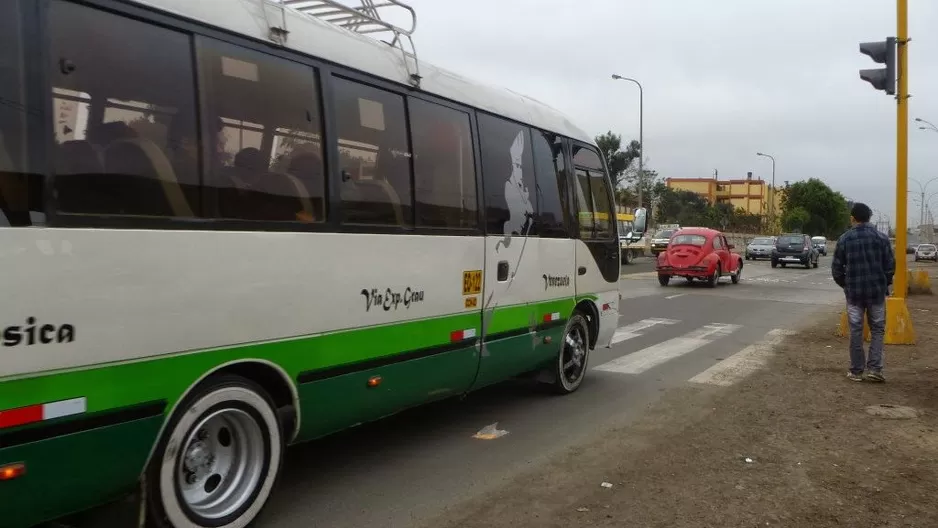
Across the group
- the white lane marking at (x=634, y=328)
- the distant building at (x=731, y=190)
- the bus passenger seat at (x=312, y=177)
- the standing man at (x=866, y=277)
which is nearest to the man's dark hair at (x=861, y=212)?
the standing man at (x=866, y=277)

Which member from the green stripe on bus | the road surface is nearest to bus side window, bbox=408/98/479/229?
→ the green stripe on bus

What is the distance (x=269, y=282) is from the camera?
3859mm

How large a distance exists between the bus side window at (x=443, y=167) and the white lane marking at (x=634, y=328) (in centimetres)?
571

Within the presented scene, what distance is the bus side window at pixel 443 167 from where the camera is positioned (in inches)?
203

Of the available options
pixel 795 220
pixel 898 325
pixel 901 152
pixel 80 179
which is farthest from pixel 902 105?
pixel 795 220

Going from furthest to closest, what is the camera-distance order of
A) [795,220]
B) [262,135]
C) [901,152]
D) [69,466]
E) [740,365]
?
[795,220], [901,152], [740,365], [262,135], [69,466]

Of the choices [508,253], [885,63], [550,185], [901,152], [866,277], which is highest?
[885,63]

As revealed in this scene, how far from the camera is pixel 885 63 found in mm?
10156

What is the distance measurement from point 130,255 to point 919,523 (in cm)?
433

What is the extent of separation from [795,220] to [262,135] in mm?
80815

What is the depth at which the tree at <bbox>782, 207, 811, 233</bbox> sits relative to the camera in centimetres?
7675

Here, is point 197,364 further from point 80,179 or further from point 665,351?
point 665,351

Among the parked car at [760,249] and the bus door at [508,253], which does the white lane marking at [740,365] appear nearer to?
the bus door at [508,253]

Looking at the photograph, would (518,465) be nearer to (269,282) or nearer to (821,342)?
(269,282)
